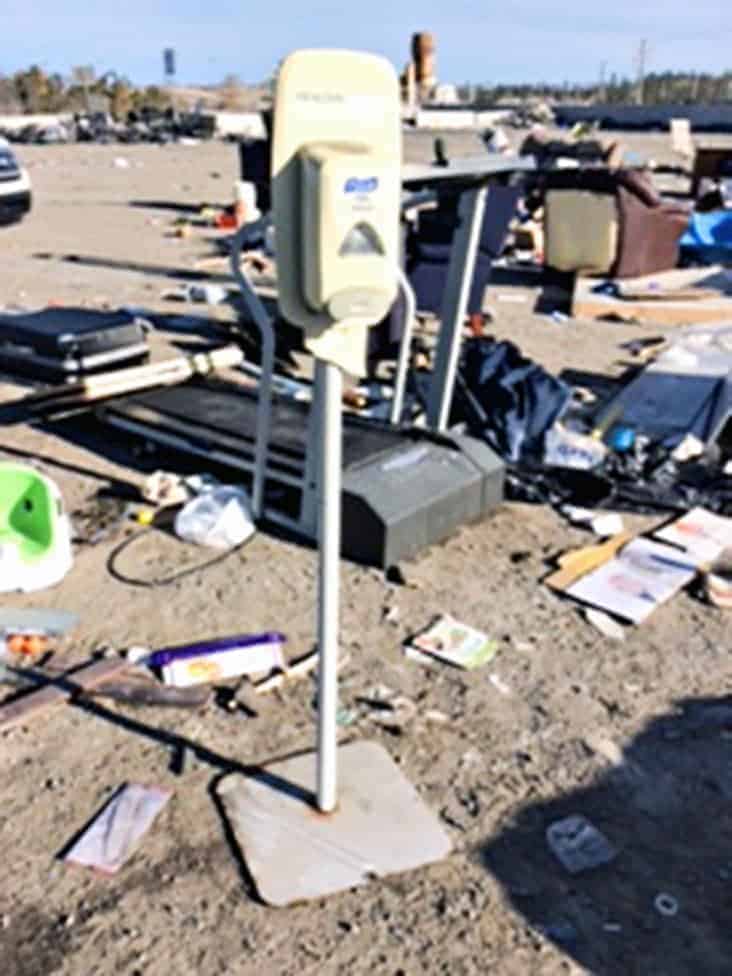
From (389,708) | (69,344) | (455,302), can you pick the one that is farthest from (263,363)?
(69,344)

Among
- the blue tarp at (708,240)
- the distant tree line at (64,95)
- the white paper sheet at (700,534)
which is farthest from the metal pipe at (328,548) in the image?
the distant tree line at (64,95)

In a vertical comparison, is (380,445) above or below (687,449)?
above

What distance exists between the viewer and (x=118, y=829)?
2479 millimetres

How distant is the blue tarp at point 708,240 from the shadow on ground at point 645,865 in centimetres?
815

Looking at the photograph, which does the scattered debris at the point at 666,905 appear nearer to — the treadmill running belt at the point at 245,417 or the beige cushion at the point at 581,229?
the treadmill running belt at the point at 245,417

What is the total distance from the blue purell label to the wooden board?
6.45 meters

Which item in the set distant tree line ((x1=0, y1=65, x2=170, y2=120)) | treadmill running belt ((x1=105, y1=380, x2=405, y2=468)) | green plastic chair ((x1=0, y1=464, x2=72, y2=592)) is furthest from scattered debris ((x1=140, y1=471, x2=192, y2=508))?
distant tree line ((x1=0, y1=65, x2=170, y2=120))

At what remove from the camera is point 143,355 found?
5.95m

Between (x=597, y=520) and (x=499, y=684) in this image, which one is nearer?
(x=499, y=684)

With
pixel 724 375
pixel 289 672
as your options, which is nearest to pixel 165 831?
pixel 289 672

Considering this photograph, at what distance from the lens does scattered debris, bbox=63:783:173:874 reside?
2.38 m

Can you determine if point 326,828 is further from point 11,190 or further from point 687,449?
point 11,190

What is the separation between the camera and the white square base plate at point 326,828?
2316 mm

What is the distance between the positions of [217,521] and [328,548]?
188cm
